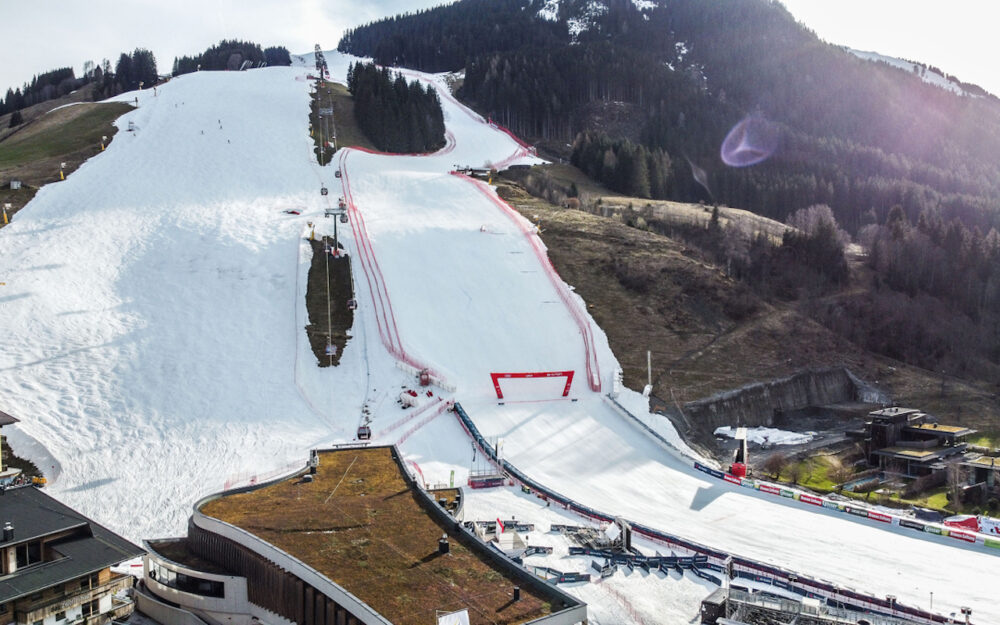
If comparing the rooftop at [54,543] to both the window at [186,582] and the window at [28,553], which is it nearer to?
the window at [28,553]

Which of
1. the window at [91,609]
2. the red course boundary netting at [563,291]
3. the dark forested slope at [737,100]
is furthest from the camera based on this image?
the dark forested slope at [737,100]

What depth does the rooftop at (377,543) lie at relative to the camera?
16.1 m

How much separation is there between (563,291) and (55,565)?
110 ft

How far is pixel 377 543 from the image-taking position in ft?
63.5

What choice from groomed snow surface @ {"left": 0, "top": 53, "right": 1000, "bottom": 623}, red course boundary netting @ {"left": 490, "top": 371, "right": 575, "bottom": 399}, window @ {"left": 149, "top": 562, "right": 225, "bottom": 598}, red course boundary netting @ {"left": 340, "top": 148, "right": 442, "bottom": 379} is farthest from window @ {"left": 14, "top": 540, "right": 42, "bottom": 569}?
red course boundary netting @ {"left": 490, "top": 371, "right": 575, "bottom": 399}

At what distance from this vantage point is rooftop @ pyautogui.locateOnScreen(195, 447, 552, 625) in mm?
16141

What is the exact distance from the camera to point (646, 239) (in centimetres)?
5541

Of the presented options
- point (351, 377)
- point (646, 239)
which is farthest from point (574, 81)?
point (351, 377)

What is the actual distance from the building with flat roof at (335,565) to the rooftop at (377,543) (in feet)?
0.09

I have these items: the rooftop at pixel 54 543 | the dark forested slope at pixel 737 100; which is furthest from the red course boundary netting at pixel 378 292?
the dark forested slope at pixel 737 100

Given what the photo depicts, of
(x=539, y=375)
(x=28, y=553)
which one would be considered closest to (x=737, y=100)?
(x=539, y=375)

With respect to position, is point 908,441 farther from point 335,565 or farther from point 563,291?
point 335,565

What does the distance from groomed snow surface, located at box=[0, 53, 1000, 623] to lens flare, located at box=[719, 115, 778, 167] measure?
52.6 metres

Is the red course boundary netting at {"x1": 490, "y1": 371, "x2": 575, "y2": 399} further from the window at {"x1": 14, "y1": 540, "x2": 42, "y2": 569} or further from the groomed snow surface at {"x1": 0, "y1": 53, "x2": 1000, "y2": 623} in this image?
the window at {"x1": 14, "y1": 540, "x2": 42, "y2": 569}
